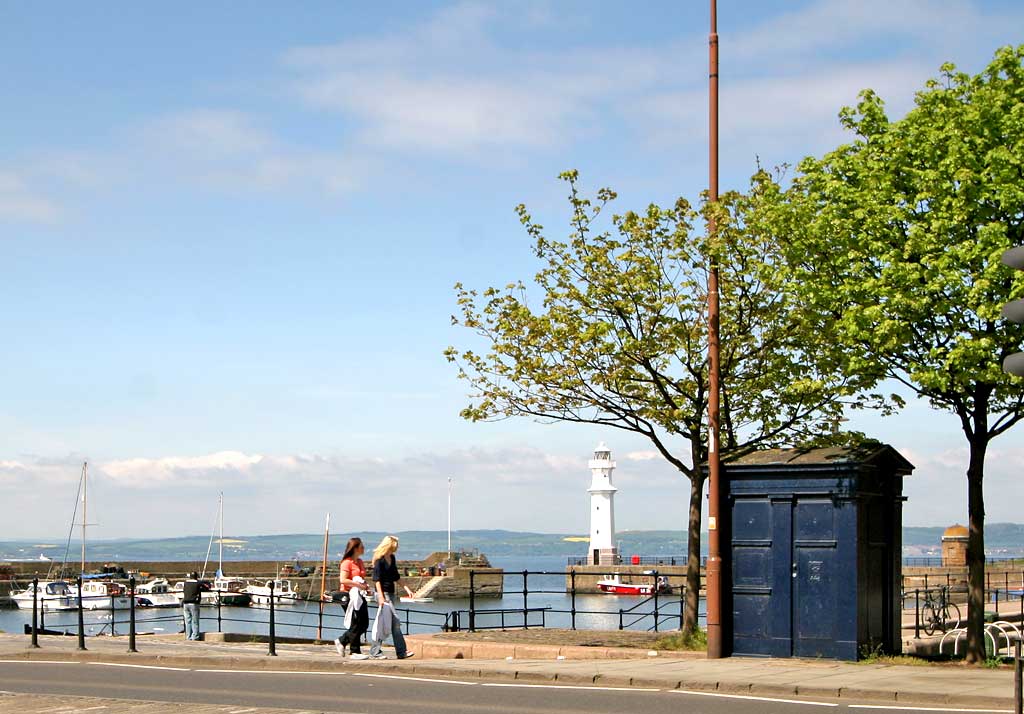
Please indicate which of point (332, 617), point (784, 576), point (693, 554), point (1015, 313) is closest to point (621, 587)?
point (332, 617)

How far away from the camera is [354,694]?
602 inches

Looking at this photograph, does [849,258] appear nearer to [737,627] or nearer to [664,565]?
[737,627]

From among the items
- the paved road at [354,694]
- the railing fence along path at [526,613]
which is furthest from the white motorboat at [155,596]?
the paved road at [354,694]

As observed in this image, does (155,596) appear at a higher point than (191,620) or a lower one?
lower

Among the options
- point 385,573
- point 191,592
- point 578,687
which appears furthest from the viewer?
point 191,592

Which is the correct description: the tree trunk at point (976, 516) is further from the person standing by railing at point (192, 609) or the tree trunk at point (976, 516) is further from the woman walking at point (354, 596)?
the person standing by railing at point (192, 609)

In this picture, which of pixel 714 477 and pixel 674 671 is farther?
pixel 714 477

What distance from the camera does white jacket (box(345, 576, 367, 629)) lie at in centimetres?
1981

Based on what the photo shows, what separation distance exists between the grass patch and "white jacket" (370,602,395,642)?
4942mm

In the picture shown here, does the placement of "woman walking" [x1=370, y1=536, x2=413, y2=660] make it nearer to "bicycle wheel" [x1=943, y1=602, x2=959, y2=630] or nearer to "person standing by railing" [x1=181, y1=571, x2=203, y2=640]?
"person standing by railing" [x1=181, y1=571, x2=203, y2=640]

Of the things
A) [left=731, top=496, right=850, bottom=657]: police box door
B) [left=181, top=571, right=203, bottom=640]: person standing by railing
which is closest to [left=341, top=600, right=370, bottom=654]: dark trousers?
[left=731, top=496, right=850, bottom=657]: police box door

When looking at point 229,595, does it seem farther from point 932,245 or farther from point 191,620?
point 932,245

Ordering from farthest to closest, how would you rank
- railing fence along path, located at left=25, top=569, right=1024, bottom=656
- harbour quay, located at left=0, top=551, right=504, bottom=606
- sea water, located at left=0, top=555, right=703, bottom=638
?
harbour quay, located at left=0, top=551, right=504, bottom=606, sea water, located at left=0, top=555, right=703, bottom=638, railing fence along path, located at left=25, top=569, right=1024, bottom=656

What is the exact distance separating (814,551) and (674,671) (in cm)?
307
